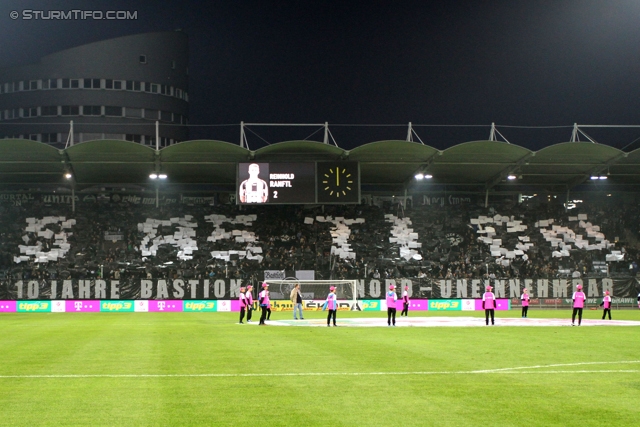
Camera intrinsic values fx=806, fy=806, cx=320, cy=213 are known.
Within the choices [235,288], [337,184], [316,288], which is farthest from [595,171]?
[235,288]

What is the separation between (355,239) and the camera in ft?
207

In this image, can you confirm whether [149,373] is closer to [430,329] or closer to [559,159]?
[430,329]

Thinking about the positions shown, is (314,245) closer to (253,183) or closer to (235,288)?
(235,288)

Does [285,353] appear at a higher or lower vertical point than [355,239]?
lower

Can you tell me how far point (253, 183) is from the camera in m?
54.2

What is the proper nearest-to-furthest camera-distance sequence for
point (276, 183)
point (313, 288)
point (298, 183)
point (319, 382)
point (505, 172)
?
1. point (319, 382)
2. point (298, 183)
3. point (276, 183)
4. point (313, 288)
5. point (505, 172)

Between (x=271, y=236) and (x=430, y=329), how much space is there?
109 ft

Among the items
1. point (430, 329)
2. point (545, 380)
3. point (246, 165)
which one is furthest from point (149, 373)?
point (246, 165)

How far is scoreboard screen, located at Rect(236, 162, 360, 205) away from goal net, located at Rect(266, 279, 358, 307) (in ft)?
18.3

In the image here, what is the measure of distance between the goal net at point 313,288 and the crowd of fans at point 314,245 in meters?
1.10

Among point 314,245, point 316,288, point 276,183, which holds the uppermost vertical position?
point 276,183

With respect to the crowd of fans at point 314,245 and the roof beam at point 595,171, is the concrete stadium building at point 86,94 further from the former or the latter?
the roof beam at point 595,171

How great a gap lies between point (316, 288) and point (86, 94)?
57.4m

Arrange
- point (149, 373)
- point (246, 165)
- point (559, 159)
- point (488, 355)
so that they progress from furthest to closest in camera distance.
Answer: point (559, 159)
point (246, 165)
point (488, 355)
point (149, 373)
